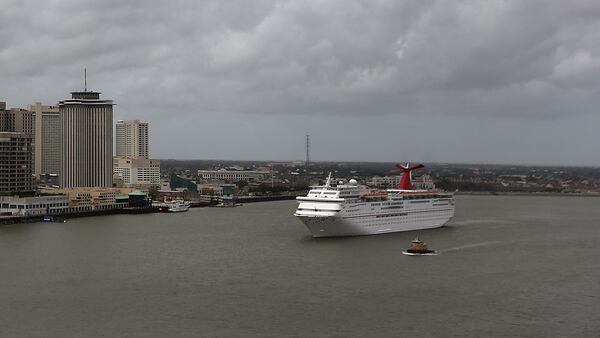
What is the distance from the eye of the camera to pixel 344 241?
1814 cm

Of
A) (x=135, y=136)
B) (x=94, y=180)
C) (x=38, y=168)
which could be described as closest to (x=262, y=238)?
(x=94, y=180)

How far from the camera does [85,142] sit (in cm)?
3653

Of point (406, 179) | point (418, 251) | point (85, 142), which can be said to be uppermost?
point (85, 142)

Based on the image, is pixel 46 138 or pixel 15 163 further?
pixel 46 138

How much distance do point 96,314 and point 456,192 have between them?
43258 mm

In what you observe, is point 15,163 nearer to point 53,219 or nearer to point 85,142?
point 85,142

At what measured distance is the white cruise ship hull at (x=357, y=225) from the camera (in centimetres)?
1859

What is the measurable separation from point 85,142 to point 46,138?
11.4 metres

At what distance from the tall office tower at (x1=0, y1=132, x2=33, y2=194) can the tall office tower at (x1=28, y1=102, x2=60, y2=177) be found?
48.0 ft

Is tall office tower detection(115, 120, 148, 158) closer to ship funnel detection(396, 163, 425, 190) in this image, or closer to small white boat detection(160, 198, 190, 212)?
small white boat detection(160, 198, 190, 212)

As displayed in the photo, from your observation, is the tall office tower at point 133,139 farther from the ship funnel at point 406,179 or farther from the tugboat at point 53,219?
the ship funnel at point 406,179

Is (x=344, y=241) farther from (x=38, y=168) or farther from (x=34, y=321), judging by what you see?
(x=38, y=168)

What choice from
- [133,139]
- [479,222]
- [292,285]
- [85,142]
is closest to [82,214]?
[85,142]

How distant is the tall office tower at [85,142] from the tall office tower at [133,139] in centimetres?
1767
